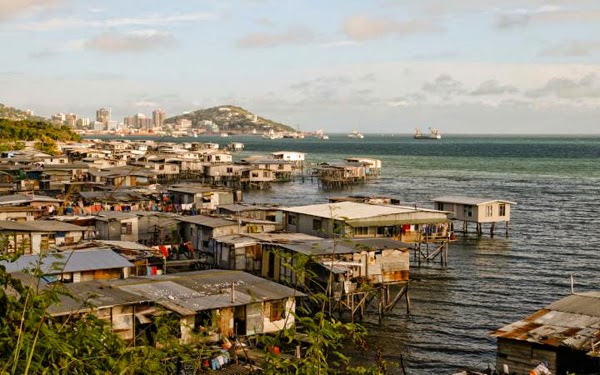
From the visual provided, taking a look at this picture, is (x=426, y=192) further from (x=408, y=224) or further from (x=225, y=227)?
(x=225, y=227)

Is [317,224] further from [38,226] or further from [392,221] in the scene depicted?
[38,226]

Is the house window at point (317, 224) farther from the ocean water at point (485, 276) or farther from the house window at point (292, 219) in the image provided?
the ocean water at point (485, 276)

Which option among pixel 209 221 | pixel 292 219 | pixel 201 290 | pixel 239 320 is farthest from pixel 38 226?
pixel 239 320

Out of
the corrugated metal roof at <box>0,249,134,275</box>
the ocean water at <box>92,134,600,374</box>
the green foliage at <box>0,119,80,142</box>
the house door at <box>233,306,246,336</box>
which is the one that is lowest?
the ocean water at <box>92,134,600,374</box>

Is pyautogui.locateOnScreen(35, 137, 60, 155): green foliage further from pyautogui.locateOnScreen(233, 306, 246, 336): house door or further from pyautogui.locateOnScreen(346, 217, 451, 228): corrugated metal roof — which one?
pyautogui.locateOnScreen(233, 306, 246, 336): house door

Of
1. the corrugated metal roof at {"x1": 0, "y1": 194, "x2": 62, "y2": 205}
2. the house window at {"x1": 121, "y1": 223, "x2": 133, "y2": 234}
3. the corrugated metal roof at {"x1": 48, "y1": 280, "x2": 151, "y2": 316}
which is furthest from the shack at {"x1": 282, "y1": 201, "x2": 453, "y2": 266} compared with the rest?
the corrugated metal roof at {"x1": 0, "y1": 194, "x2": 62, "y2": 205}

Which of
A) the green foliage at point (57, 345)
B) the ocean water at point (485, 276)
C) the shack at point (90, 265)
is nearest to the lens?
the green foliage at point (57, 345)

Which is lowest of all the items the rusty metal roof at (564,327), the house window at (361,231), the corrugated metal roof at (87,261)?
the rusty metal roof at (564,327)

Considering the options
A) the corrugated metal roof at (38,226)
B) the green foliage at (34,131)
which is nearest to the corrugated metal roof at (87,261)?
the corrugated metal roof at (38,226)
